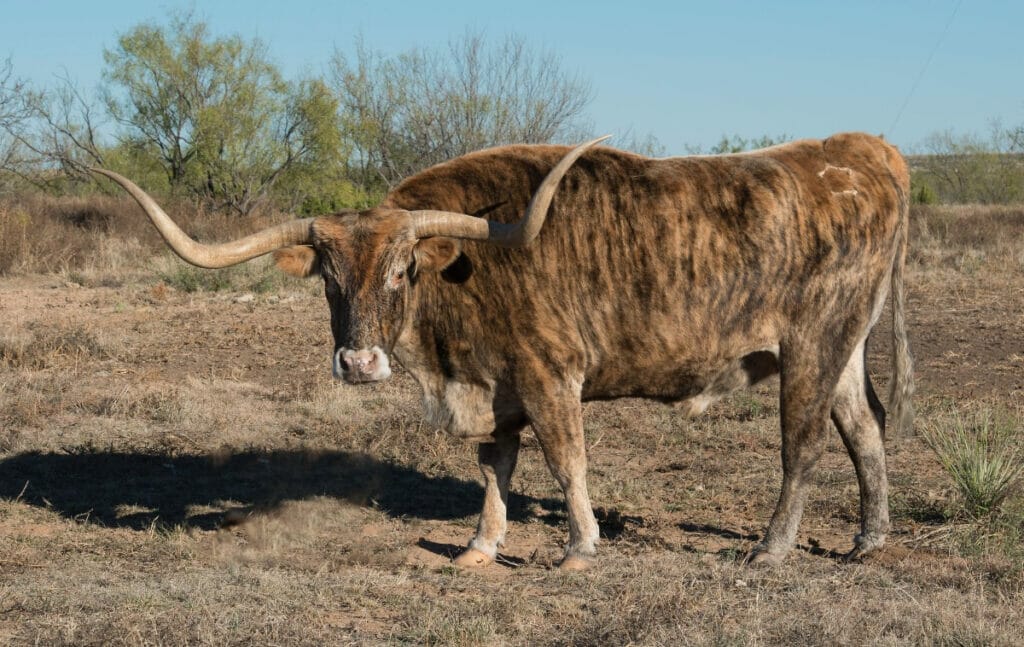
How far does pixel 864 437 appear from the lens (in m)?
6.69

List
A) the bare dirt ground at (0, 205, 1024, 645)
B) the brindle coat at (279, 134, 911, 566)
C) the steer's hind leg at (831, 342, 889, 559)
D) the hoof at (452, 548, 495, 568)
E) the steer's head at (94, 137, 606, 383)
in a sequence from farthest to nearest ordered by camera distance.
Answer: the steer's hind leg at (831, 342, 889, 559) → the hoof at (452, 548, 495, 568) → the brindle coat at (279, 134, 911, 566) → the steer's head at (94, 137, 606, 383) → the bare dirt ground at (0, 205, 1024, 645)

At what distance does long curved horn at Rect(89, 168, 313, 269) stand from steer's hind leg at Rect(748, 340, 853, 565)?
2.63 meters

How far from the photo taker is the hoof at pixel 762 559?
6.17m

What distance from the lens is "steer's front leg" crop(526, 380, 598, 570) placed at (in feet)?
20.4

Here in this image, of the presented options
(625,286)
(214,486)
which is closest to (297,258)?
(625,286)

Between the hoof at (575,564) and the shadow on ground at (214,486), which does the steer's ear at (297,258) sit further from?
the hoof at (575,564)

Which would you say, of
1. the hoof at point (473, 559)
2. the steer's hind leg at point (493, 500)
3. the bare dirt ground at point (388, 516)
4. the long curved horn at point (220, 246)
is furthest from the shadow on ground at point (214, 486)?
the long curved horn at point (220, 246)

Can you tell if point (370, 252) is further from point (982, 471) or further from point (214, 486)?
point (982, 471)

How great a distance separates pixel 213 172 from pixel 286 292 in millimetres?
17674

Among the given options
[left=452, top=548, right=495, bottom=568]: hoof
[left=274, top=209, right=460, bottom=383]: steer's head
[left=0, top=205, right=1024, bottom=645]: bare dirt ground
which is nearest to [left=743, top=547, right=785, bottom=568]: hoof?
[left=0, top=205, right=1024, bottom=645]: bare dirt ground

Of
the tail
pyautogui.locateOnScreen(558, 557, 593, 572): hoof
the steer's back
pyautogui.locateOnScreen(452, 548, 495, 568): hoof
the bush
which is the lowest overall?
pyautogui.locateOnScreen(452, 548, 495, 568): hoof

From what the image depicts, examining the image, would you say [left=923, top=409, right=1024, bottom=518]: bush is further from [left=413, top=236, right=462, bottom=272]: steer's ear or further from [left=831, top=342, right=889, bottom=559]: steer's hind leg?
[left=413, top=236, right=462, bottom=272]: steer's ear

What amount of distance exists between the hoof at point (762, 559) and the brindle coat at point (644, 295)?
0.5 inches

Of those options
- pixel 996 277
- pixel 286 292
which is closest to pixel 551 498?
pixel 286 292
